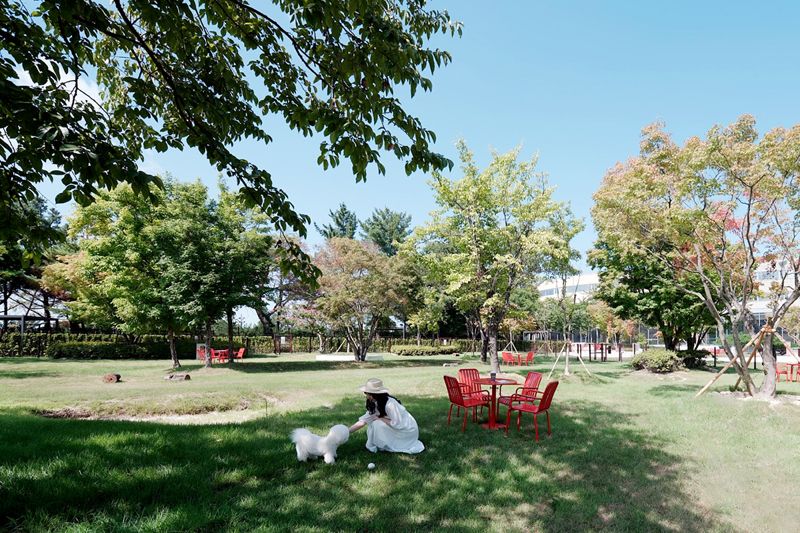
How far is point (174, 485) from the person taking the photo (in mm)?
4707

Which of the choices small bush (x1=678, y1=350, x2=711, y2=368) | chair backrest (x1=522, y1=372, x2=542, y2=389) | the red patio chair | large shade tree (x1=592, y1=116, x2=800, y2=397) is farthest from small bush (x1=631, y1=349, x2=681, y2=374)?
the red patio chair

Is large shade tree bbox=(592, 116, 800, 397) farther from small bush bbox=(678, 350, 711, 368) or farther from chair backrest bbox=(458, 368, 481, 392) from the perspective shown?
small bush bbox=(678, 350, 711, 368)

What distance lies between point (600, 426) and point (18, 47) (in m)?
10.6

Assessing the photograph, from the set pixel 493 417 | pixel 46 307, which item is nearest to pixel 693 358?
pixel 493 417

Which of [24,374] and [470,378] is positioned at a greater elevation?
[470,378]

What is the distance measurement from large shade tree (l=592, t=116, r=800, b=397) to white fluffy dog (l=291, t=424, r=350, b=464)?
11.8 m

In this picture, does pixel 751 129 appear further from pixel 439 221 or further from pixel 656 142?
pixel 439 221

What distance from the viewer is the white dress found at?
21.5 ft

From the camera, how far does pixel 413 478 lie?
18.3 ft

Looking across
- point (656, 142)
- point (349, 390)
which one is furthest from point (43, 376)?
point (656, 142)

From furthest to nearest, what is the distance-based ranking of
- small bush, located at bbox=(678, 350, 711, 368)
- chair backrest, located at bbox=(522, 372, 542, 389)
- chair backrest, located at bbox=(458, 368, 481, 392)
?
small bush, located at bbox=(678, 350, 711, 368)
chair backrest, located at bbox=(522, 372, 542, 389)
chair backrest, located at bbox=(458, 368, 481, 392)

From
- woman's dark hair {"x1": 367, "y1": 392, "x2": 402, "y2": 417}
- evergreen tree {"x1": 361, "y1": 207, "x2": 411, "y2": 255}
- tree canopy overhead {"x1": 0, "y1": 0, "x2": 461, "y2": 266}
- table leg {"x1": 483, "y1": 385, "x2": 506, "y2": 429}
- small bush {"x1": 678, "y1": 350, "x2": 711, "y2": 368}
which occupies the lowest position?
small bush {"x1": 678, "y1": 350, "x2": 711, "y2": 368}

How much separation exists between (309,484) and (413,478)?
132 cm

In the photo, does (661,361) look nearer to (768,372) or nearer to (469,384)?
(768,372)
